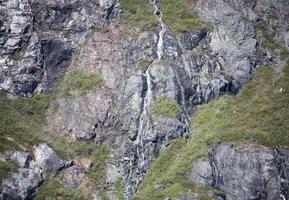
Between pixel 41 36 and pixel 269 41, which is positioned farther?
pixel 269 41

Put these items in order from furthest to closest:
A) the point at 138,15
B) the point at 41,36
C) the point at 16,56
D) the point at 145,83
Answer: the point at 138,15 → the point at 41,36 → the point at 16,56 → the point at 145,83

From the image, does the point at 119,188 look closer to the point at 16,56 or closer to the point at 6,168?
the point at 6,168

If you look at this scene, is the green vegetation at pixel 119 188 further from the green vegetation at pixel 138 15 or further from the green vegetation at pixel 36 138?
the green vegetation at pixel 138 15

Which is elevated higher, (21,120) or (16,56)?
(16,56)

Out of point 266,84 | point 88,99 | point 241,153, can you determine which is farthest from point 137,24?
point 241,153

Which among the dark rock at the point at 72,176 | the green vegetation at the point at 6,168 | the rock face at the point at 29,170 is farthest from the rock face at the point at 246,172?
the green vegetation at the point at 6,168

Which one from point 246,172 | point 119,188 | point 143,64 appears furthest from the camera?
point 143,64

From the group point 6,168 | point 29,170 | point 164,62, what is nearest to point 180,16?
point 164,62
